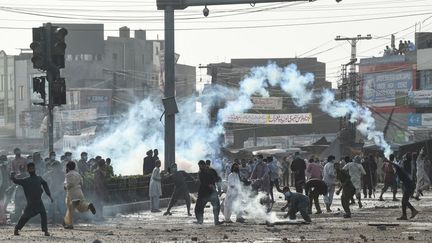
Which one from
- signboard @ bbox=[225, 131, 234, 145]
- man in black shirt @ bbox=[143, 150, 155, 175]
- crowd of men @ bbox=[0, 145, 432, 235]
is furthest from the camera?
signboard @ bbox=[225, 131, 234, 145]

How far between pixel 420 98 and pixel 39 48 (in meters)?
54.0

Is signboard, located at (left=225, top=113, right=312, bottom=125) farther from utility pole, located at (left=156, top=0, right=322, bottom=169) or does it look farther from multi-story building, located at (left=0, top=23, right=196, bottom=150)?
utility pole, located at (left=156, top=0, right=322, bottom=169)

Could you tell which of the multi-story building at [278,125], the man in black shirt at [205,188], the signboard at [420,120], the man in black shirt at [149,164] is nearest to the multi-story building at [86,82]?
the multi-story building at [278,125]

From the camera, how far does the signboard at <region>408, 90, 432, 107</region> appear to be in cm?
6862

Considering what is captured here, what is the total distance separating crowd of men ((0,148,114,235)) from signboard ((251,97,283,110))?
1939 inches

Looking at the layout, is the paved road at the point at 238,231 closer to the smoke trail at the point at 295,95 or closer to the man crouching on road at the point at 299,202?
the man crouching on road at the point at 299,202

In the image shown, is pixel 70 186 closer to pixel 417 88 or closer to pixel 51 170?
pixel 51 170

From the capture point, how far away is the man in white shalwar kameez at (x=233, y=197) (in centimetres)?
2177

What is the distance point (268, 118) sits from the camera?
252 feet

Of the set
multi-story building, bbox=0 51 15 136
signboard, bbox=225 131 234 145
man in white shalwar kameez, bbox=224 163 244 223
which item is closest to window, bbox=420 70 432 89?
signboard, bbox=225 131 234 145

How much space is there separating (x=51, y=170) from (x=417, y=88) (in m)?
52.8

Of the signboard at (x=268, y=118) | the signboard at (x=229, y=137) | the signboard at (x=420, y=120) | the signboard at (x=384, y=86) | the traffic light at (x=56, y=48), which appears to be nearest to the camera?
the traffic light at (x=56, y=48)

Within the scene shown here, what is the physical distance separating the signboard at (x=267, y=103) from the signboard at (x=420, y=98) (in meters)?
11.9

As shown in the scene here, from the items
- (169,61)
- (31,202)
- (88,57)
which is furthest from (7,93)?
(31,202)
